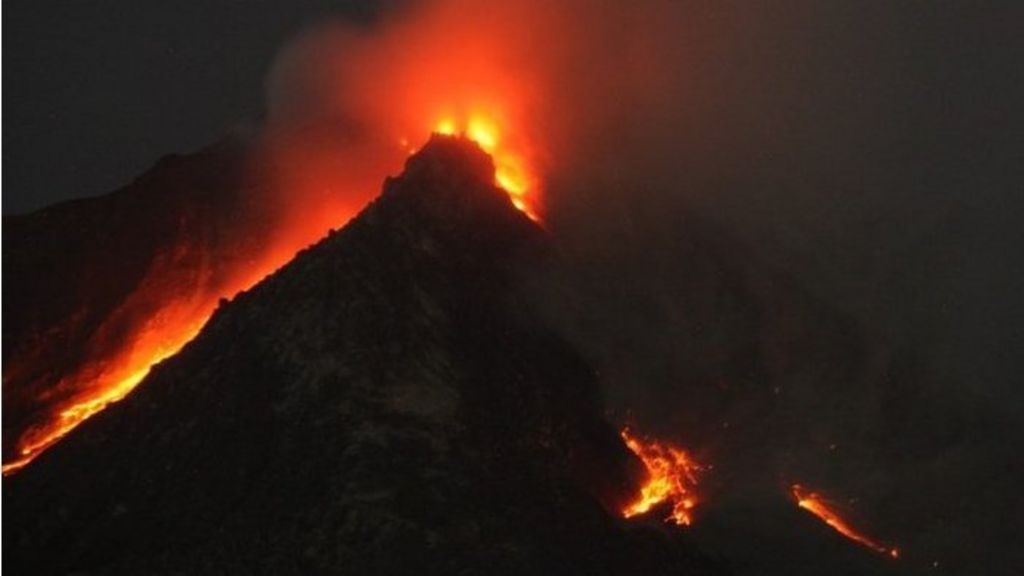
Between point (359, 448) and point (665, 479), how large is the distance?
15.3 metres

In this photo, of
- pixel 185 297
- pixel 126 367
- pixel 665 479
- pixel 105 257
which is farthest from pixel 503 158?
pixel 665 479

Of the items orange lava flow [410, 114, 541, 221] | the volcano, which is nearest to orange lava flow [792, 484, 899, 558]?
the volcano

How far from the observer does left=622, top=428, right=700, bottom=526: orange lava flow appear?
5019cm

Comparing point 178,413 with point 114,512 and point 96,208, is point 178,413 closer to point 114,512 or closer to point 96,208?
point 114,512

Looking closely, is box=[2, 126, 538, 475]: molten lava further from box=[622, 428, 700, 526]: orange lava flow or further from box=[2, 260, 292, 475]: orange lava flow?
box=[622, 428, 700, 526]: orange lava flow

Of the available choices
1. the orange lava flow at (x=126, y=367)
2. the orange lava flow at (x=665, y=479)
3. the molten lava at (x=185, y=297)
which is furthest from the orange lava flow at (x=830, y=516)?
the orange lava flow at (x=126, y=367)

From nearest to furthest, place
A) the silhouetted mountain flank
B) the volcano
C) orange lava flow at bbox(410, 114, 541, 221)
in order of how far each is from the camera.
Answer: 1. the volcano
2. the silhouetted mountain flank
3. orange lava flow at bbox(410, 114, 541, 221)

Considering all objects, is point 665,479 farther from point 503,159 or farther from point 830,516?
point 503,159

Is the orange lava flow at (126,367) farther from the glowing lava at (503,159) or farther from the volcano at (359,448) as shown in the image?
the glowing lava at (503,159)

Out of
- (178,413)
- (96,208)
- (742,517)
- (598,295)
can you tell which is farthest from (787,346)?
(96,208)

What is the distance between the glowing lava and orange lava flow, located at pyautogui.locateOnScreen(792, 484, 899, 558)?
23.6 meters

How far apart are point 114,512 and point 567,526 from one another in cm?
1742

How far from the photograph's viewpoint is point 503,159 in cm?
7525

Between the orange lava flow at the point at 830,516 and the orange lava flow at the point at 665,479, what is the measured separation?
521 cm
